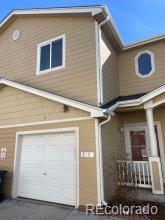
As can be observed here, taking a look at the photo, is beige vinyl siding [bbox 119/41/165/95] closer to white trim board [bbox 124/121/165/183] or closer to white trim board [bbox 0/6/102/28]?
white trim board [bbox 124/121/165/183]

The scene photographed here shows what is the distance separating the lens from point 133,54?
9328 millimetres

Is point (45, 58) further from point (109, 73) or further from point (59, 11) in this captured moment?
point (109, 73)

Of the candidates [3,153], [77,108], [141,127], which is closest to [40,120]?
[77,108]

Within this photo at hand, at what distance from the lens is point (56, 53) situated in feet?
27.5

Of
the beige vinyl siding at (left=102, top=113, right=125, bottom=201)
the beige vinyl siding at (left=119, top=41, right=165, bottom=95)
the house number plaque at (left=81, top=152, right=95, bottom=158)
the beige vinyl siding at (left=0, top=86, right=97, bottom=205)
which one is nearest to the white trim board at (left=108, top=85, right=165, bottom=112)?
the beige vinyl siding at (left=102, top=113, right=125, bottom=201)

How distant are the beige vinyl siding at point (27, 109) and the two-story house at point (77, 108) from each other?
40mm

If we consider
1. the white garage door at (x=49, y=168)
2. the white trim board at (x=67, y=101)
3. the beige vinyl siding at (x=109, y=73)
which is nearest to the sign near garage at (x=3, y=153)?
the white garage door at (x=49, y=168)

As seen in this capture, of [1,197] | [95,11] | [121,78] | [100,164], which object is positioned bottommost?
[1,197]

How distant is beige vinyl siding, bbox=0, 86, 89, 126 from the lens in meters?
7.13

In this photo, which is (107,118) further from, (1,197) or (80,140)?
(1,197)

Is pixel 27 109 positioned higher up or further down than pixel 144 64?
further down

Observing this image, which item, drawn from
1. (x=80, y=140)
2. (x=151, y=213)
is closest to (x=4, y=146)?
(x=80, y=140)

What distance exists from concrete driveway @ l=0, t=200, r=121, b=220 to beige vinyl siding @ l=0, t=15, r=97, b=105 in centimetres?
366

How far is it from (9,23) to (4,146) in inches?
271
